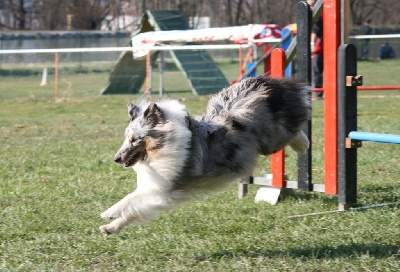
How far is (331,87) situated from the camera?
6406mm

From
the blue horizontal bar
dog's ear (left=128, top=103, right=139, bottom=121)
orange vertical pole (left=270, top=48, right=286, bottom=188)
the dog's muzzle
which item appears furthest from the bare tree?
the dog's muzzle

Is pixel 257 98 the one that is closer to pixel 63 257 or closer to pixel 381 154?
pixel 63 257

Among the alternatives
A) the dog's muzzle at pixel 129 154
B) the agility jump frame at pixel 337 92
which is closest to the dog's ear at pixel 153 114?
the dog's muzzle at pixel 129 154

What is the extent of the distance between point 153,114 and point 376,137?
1665 mm

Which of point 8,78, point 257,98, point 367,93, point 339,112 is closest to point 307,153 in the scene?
point 339,112

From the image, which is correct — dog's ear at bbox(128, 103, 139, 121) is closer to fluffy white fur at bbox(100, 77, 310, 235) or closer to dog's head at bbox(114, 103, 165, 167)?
fluffy white fur at bbox(100, 77, 310, 235)

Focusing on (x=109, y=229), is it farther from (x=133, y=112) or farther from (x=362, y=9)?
(x=362, y=9)

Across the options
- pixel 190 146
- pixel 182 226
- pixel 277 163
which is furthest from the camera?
pixel 277 163

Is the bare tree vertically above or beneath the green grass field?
above

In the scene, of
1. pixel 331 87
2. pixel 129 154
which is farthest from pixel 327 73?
pixel 129 154

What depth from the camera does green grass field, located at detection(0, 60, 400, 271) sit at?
5141 mm

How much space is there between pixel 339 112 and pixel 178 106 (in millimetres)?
1473

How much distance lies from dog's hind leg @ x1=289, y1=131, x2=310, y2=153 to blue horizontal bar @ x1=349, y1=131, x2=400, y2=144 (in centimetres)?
47

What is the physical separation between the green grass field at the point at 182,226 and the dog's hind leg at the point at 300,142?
512mm
